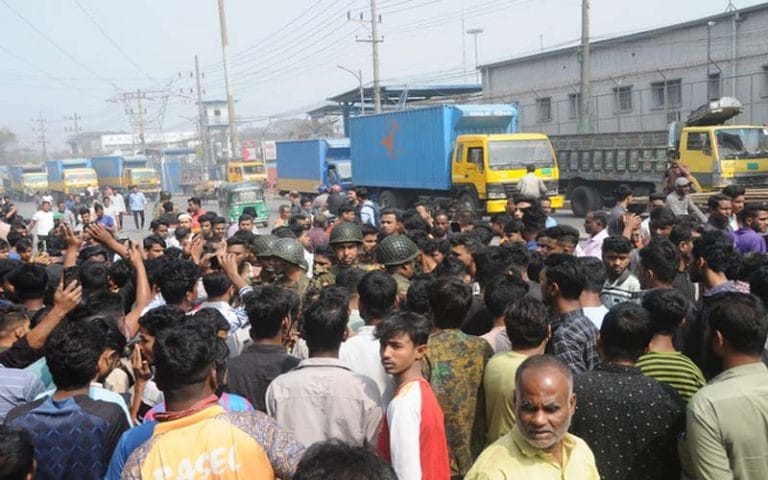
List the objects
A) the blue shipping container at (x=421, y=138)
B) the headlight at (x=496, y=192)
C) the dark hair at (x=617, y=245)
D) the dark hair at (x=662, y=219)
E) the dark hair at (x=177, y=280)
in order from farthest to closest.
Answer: the blue shipping container at (x=421, y=138) < the headlight at (x=496, y=192) < the dark hair at (x=662, y=219) < the dark hair at (x=617, y=245) < the dark hair at (x=177, y=280)

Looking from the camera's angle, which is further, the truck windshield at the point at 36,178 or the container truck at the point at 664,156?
the truck windshield at the point at 36,178

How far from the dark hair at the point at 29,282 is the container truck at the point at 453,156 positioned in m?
13.3

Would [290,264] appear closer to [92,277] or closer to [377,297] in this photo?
[377,297]

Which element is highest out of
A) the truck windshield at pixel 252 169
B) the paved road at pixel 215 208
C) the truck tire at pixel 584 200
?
the truck windshield at pixel 252 169

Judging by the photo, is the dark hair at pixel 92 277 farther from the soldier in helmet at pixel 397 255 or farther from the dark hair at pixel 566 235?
the dark hair at pixel 566 235

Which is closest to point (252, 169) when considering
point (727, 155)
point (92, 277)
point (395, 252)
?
point (727, 155)

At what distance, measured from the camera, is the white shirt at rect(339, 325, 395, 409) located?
362 cm

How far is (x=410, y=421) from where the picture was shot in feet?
9.66

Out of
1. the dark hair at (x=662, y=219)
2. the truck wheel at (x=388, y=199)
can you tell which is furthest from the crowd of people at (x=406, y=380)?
the truck wheel at (x=388, y=199)

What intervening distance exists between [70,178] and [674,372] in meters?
47.8

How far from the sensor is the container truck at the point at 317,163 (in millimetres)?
28453

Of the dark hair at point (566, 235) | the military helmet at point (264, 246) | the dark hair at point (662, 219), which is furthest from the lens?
the dark hair at point (662, 219)

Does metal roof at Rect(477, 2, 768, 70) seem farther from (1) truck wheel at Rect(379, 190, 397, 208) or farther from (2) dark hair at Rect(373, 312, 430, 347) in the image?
(2) dark hair at Rect(373, 312, 430, 347)

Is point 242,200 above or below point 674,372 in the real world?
below
